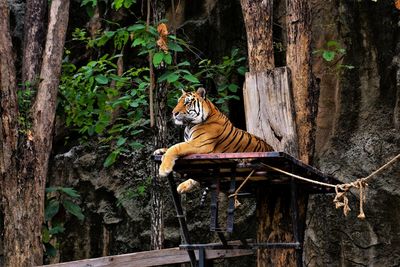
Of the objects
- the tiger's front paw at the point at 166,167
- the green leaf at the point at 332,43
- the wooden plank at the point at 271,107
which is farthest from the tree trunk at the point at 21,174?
the green leaf at the point at 332,43

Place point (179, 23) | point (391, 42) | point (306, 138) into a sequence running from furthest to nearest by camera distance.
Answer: point (179, 23)
point (391, 42)
point (306, 138)

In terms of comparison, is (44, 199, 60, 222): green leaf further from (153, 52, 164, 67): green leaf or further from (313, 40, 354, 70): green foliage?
(313, 40, 354, 70): green foliage

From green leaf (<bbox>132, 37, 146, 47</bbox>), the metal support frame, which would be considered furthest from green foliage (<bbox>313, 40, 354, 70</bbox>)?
the metal support frame

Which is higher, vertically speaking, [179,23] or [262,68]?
[179,23]

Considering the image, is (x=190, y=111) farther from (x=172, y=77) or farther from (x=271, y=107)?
(x=172, y=77)

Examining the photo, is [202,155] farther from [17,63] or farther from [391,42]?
[17,63]

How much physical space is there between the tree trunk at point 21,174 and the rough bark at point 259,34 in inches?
89.7

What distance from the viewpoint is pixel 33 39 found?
805cm

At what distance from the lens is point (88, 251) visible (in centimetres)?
1024

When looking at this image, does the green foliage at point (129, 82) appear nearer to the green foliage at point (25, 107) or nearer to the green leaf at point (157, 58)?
the green leaf at point (157, 58)

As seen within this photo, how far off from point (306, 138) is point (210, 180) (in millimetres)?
1220

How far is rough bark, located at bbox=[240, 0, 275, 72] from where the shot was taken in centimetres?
604

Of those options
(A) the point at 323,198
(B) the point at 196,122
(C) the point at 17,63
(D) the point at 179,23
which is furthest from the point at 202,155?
(C) the point at 17,63

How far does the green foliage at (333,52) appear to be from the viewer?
7449 mm
